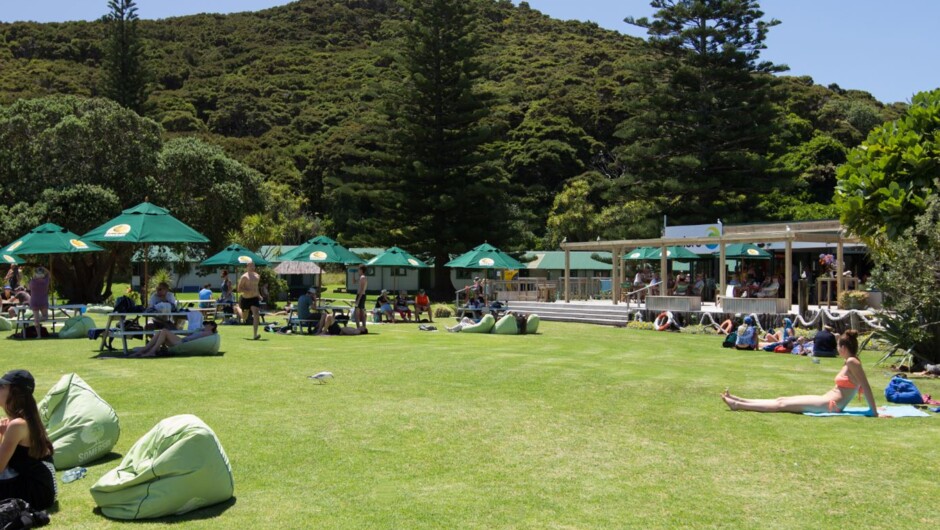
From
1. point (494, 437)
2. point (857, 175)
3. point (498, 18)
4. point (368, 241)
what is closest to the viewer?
point (494, 437)

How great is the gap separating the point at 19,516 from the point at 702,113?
120 feet

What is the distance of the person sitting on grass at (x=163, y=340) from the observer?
11.3m

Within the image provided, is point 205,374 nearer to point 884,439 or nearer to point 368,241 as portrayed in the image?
point 884,439

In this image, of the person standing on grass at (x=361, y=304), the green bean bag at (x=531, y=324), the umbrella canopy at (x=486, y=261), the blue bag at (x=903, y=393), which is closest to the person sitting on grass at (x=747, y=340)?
the green bean bag at (x=531, y=324)

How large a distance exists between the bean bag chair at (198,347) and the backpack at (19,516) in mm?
7339

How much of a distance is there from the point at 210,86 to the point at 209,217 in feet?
209

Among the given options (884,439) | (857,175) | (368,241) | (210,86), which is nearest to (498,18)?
(210,86)

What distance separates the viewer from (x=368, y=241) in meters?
38.3

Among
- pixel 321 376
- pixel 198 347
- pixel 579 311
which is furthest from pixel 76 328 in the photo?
pixel 579 311

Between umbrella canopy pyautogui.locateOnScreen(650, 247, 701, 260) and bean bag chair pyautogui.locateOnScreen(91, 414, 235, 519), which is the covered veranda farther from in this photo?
bean bag chair pyautogui.locateOnScreen(91, 414, 235, 519)

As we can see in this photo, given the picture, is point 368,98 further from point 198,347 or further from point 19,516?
point 19,516

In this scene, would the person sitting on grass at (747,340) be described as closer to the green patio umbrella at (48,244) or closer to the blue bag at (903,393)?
the blue bag at (903,393)

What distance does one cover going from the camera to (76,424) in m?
5.51

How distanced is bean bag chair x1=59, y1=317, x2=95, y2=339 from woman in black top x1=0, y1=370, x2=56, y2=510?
10682 mm
